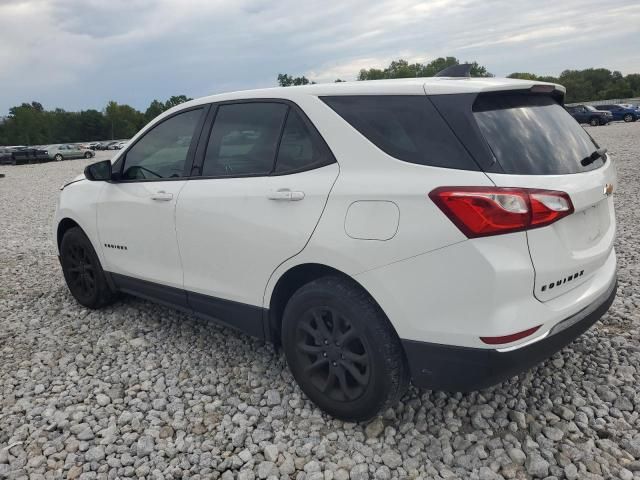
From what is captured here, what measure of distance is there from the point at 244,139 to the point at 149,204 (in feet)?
3.07

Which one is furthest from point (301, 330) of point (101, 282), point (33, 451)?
point (101, 282)

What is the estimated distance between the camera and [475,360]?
221cm

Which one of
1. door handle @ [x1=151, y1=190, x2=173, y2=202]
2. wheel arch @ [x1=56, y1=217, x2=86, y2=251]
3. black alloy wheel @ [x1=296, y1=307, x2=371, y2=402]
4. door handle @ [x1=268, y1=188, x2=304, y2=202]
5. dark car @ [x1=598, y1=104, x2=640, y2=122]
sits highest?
door handle @ [x1=268, y1=188, x2=304, y2=202]

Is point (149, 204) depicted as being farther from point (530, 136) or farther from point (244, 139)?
point (530, 136)

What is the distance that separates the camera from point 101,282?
4.43 m

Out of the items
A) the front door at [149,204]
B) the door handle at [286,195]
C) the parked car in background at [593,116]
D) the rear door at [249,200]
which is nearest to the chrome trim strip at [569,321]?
the rear door at [249,200]

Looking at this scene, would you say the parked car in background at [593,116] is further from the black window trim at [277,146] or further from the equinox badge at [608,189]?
the black window trim at [277,146]

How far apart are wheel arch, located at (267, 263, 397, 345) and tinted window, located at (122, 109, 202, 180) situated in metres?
1.17

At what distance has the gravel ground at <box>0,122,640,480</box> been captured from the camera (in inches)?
97.5

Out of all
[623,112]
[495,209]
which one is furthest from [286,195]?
[623,112]

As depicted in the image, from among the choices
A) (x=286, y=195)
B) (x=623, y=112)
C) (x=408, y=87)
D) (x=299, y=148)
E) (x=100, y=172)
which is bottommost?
(x=623, y=112)

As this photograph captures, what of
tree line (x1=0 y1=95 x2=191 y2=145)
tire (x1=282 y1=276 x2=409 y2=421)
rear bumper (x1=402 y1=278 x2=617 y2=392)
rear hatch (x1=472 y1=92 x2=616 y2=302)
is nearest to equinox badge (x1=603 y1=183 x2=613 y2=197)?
rear hatch (x1=472 y1=92 x2=616 y2=302)

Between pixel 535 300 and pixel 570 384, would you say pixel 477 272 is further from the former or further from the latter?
pixel 570 384

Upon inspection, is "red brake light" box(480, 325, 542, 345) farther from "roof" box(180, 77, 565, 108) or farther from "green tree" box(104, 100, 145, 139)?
"green tree" box(104, 100, 145, 139)
